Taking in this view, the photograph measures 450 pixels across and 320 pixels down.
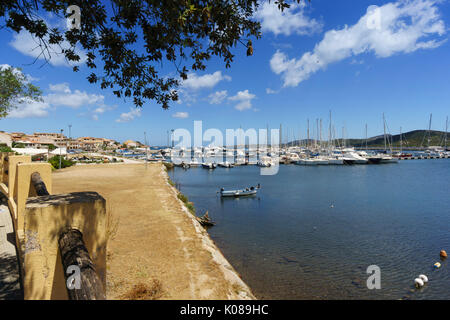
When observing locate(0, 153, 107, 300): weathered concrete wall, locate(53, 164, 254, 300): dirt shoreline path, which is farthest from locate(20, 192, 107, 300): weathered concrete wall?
locate(53, 164, 254, 300): dirt shoreline path

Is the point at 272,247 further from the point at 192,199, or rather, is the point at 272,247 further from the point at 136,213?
the point at 192,199

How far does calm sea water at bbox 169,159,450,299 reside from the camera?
9617mm

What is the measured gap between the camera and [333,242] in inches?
554

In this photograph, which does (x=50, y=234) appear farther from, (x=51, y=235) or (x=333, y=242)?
(x=333, y=242)

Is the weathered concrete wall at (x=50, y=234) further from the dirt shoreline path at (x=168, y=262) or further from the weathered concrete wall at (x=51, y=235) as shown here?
the dirt shoreline path at (x=168, y=262)

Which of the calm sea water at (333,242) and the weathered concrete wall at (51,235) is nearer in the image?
the weathered concrete wall at (51,235)

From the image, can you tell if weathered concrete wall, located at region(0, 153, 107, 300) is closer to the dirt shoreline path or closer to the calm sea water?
the dirt shoreline path

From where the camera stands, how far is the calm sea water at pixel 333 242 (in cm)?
962

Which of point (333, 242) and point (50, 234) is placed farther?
point (333, 242)

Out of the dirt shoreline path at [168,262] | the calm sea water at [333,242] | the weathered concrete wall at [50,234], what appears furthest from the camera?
the calm sea water at [333,242]

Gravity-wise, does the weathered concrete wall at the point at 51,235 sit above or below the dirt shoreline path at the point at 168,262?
above

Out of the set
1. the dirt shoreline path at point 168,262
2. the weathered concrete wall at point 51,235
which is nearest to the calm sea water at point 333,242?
the dirt shoreline path at point 168,262

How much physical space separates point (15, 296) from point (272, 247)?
439 inches

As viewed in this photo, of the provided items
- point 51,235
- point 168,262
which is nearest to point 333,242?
point 168,262
